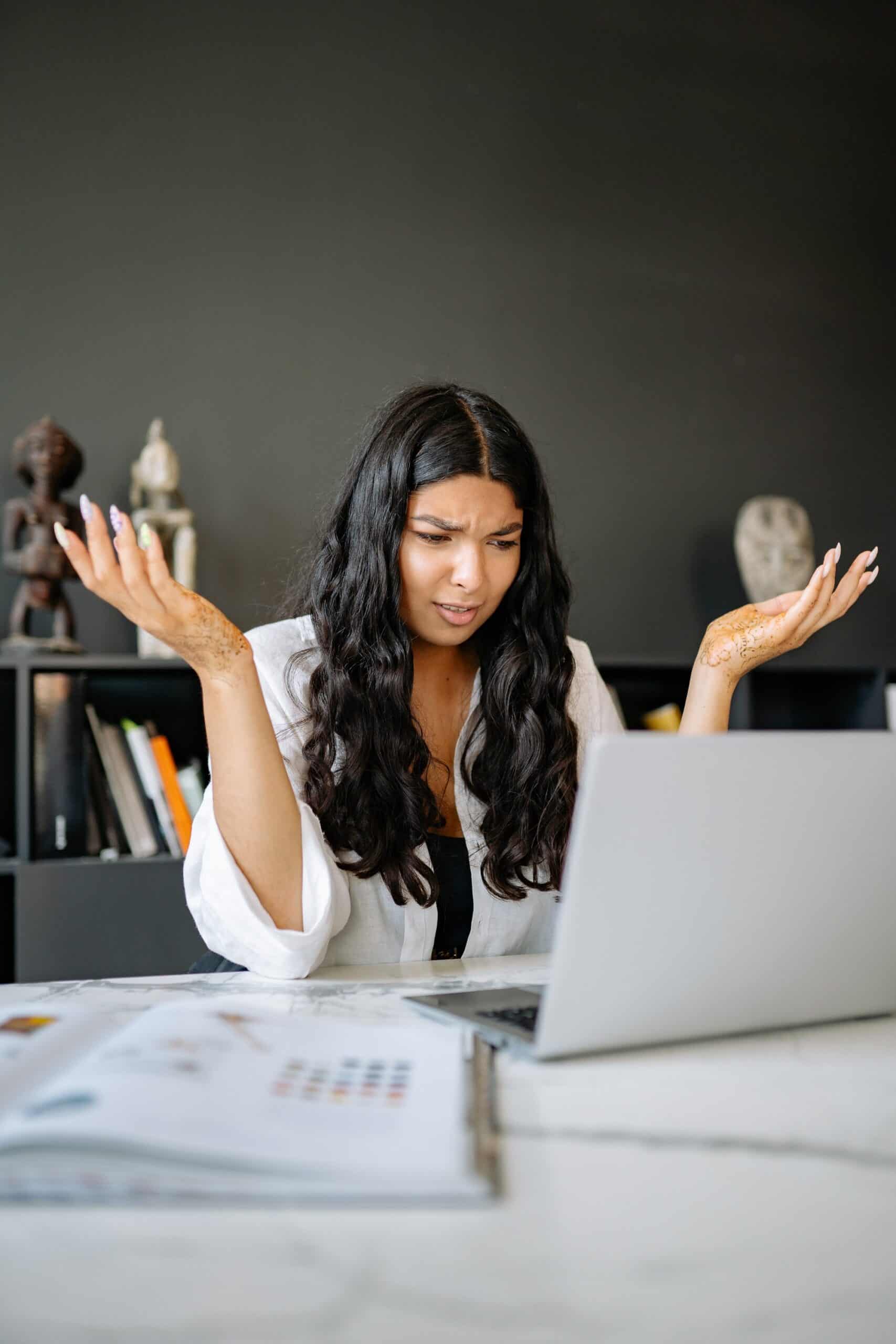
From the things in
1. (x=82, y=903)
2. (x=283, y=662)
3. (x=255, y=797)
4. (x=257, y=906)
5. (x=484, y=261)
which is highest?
(x=484, y=261)

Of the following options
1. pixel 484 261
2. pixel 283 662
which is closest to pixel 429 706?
pixel 283 662

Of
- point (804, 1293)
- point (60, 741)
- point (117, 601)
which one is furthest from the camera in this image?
point (60, 741)

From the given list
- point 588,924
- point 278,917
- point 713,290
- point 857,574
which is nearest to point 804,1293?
point 588,924

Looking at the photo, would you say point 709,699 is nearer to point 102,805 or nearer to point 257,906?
point 257,906

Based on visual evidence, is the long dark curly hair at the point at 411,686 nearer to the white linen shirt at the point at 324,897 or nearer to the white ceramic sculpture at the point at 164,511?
the white linen shirt at the point at 324,897

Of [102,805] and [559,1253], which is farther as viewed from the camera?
[102,805]

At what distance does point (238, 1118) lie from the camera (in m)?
0.59

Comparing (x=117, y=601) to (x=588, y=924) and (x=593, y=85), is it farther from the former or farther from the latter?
(x=593, y=85)

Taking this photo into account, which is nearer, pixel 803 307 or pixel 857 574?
pixel 857 574

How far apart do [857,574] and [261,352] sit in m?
1.54

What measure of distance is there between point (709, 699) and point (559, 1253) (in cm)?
108

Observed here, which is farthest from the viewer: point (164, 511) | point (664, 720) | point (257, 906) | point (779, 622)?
point (664, 720)

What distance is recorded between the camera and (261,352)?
100 inches

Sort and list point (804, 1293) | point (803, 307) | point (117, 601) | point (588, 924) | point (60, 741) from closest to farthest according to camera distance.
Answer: point (804, 1293), point (588, 924), point (117, 601), point (60, 741), point (803, 307)
